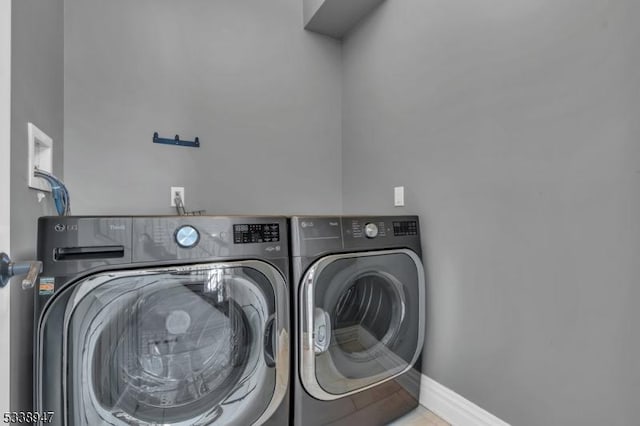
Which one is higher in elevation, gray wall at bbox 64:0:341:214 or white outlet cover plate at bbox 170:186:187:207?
gray wall at bbox 64:0:341:214

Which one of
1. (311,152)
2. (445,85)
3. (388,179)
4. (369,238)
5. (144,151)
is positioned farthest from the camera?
(311,152)

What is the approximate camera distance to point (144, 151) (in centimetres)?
163

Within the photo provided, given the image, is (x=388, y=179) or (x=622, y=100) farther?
(x=388, y=179)

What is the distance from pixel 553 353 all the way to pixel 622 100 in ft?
2.78

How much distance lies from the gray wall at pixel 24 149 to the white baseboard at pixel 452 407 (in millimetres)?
1526

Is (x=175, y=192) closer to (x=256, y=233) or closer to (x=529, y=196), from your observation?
(x=256, y=233)

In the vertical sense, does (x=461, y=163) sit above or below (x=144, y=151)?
below

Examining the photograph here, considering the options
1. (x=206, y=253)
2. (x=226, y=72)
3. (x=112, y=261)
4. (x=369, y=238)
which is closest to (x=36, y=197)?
(x=112, y=261)

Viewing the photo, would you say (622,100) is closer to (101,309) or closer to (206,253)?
(206,253)

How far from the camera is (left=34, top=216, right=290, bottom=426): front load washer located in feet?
2.53

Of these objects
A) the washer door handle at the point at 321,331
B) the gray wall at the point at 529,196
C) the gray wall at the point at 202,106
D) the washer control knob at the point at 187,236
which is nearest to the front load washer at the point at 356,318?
the washer door handle at the point at 321,331

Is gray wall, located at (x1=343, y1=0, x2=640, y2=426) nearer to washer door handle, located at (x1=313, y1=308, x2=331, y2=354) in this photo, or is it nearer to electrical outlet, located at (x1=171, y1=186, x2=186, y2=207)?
washer door handle, located at (x1=313, y1=308, x2=331, y2=354)

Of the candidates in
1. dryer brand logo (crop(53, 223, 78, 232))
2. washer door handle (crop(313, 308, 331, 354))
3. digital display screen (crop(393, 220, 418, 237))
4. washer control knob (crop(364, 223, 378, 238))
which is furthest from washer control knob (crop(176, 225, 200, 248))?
digital display screen (crop(393, 220, 418, 237))

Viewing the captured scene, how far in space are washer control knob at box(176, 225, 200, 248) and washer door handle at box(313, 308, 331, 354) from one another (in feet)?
1.63
